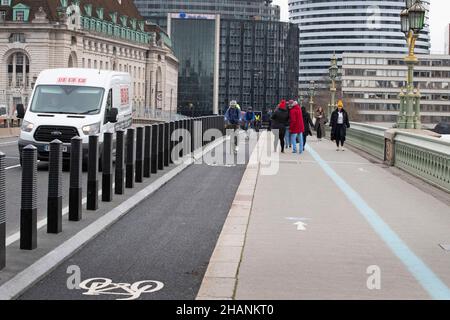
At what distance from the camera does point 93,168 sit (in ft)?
38.3

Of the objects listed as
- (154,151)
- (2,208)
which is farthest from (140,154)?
(2,208)

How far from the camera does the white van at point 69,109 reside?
1945 cm

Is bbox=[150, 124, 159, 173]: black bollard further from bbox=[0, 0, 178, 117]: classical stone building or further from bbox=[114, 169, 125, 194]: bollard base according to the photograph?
bbox=[0, 0, 178, 117]: classical stone building

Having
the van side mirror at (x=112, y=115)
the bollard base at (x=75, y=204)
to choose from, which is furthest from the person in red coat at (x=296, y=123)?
the bollard base at (x=75, y=204)

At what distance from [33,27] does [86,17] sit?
42.5 ft

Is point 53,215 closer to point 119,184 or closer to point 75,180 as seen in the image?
point 75,180

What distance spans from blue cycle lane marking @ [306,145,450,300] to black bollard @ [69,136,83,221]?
11.8ft

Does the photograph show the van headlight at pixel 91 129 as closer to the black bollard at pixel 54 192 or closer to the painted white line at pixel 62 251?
the painted white line at pixel 62 251

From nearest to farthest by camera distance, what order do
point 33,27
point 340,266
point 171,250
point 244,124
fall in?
point 340,266
point 171,250
point 244,124
point 33,27

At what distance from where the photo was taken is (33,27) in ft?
354

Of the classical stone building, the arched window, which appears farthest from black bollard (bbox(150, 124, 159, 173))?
the arched window

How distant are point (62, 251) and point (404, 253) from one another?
3377 millimetres

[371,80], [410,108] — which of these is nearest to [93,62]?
[371,80]

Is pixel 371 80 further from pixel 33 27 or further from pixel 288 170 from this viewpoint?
pixel 288 170
